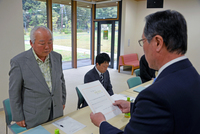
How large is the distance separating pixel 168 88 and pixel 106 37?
7964mm

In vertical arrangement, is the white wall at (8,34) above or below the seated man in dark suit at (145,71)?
above

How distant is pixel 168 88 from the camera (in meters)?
0.74

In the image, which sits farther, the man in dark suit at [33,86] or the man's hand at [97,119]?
the man in dark suit at [33,86]

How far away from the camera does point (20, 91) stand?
175 centimetres

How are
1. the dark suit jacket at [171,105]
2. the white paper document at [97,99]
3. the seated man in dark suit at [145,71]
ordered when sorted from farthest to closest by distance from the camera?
the seated man in dark suit at [145,71]
the white paper document at [97,99]
the dark suit jacket at [171,105]

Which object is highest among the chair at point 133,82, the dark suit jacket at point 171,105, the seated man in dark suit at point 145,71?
the dark suit jacket at point 171,105

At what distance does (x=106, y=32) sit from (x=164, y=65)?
7.85 meters

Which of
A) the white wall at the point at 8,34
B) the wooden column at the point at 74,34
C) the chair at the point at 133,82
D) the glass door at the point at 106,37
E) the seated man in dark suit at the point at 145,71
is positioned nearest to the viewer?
the chair at the point at 133,82

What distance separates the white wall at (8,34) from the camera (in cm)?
350

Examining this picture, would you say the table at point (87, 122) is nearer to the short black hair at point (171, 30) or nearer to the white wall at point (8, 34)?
the short black hair at point (171, 30)

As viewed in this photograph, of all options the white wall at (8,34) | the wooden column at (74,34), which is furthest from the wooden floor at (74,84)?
the white wall at (8,34)

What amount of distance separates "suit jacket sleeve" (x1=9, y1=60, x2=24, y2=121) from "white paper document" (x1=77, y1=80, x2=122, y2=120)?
670 millimetres

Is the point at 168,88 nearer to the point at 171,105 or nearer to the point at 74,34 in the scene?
the point at 171,105

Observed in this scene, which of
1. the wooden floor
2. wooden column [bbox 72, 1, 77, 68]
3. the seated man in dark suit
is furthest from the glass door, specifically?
the seated man in dark suit
